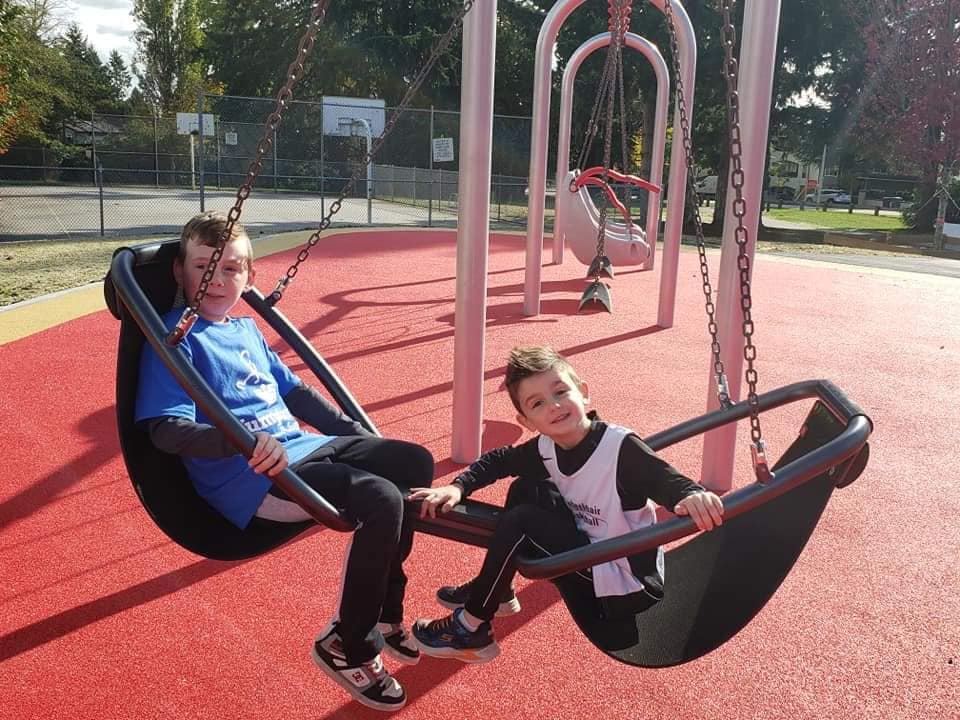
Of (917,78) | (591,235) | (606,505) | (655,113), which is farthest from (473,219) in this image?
(917,78)

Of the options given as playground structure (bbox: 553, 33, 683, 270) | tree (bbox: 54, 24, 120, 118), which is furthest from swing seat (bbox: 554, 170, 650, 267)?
tree (bbox: 54, 24, 120, 118)

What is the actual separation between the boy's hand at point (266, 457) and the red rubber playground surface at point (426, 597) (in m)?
0.66

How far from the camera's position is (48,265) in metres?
10.5

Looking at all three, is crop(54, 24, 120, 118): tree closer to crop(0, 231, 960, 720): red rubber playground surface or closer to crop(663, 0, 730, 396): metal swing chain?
crop(0, 231, 960, 720): red rubber playground surface

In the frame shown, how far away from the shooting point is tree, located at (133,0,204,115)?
43.5 m

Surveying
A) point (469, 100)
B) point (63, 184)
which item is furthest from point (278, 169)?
point (469, 100)

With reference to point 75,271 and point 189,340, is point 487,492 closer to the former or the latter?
point 189,340

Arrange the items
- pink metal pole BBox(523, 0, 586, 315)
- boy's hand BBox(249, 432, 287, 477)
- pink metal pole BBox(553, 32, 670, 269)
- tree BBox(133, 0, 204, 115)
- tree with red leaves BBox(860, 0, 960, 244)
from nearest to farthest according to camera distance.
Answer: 1. boy's hand BBox(249, 432, 287, 477)
2. pink metal pole BBox(523, 0, 586, 315)
3. pink metal pole BBox(553, 32, 670, 269)
4. tree with red leaves BBox(860, 0, 960, 244)
5. tree BBox(133, 0, 204, 115)

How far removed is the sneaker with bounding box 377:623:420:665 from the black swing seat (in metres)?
0.30

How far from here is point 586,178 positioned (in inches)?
318

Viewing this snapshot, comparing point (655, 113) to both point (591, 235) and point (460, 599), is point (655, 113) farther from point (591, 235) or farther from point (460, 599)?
point (460, 599)

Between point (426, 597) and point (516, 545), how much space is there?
2.41ft

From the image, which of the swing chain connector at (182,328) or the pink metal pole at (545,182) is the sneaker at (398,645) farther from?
the pink metal pole at (545,182)

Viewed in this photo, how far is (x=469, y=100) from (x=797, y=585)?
2276 mm
